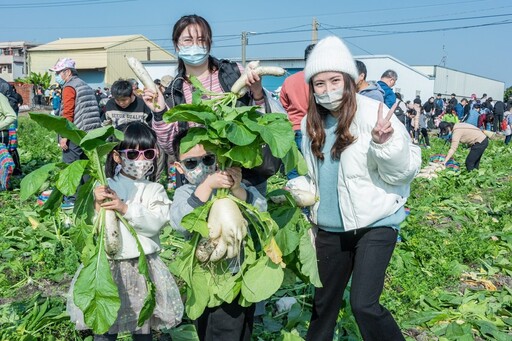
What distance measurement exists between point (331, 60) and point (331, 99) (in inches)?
8.0

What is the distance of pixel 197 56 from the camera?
3.19 meters

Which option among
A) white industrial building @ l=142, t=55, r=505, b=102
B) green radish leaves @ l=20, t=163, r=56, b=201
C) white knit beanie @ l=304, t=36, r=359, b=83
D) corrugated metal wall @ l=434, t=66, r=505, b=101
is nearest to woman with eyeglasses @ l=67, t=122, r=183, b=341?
green radish leaves @ l=20, t=163, r=56, b=201

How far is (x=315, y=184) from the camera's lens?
314cm

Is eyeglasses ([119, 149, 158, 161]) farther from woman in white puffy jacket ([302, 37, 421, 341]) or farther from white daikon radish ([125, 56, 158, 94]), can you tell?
woman in white puffy jacket ([302, 37, 421, 341])

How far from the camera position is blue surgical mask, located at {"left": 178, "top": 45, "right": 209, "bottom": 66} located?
10.4 ft

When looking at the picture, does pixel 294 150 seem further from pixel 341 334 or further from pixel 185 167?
pixel 341 334

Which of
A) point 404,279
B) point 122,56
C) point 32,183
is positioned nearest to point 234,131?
point 32,183

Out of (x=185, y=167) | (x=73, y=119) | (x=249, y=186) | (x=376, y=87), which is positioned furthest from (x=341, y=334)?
(x=73, y=119)

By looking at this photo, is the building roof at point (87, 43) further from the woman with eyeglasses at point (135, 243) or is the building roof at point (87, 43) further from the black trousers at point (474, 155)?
the woman with eyeglasses at point (135, 243)

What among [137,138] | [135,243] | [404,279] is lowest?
[404,279]

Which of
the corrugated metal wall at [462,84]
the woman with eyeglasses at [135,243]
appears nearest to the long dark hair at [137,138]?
the woman with eyeglasses at [135,243]

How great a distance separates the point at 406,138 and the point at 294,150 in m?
0.58

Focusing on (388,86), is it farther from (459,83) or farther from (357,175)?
(459,83)

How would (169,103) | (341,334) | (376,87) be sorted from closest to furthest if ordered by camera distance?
(169,103) < (341,334) < (376,87)
